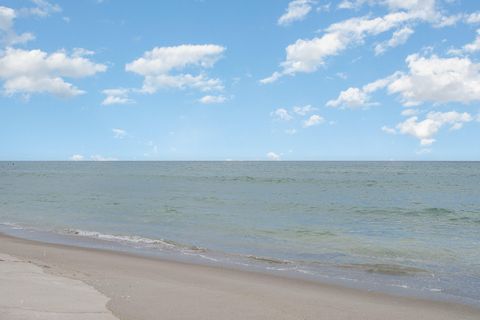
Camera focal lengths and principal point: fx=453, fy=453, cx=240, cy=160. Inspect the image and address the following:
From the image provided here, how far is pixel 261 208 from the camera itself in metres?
30.4

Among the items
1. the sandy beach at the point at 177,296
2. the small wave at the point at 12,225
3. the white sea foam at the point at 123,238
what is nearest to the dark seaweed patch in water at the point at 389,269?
the sandy beach at the point at 177,296

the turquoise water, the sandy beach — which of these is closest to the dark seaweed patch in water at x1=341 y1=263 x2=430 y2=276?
the turquoise water

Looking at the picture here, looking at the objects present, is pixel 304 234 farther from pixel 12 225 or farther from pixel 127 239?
pixel 12 225

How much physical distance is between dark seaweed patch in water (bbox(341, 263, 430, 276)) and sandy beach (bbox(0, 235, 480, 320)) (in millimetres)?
2351

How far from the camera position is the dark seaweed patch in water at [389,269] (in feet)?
41.1

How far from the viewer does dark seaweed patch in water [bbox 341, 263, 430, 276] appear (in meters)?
12.5

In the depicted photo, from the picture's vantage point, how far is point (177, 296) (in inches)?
348

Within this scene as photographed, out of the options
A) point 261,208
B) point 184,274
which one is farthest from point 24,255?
point 261,208

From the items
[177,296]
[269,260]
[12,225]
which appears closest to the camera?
[177,296]

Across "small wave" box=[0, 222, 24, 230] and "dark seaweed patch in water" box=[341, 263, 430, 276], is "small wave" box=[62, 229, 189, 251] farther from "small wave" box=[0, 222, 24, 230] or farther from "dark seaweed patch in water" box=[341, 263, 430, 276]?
"dark seaweed patch in water" box=[341, 263, 430, 276]

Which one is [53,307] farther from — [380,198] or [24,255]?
[380,198]

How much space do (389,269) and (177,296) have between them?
6834 millimetres

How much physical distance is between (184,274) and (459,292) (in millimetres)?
6731

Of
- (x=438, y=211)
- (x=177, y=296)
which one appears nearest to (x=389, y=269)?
(x=177, y=296)
